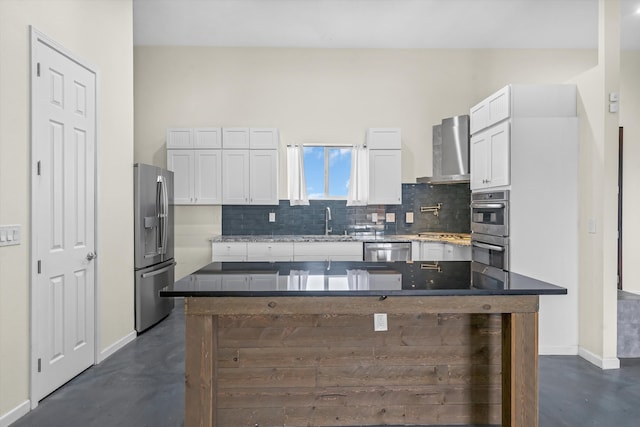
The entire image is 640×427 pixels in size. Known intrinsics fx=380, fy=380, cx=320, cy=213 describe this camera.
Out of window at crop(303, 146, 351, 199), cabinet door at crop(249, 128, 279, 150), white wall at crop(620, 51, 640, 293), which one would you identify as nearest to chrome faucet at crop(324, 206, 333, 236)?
window at crop(303, 146, 351, 199)

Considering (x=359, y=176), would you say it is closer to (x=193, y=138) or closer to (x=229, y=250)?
(x=229, y=250)

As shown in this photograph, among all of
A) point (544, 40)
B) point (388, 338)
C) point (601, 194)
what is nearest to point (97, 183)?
point (388, 338)

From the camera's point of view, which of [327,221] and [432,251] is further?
[327,221]

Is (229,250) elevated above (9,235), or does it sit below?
below

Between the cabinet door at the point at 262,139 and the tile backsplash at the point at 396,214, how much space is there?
0.87 meters

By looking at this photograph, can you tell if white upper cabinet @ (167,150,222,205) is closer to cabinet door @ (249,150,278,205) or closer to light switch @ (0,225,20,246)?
cabinet door @ (249,150,278,205)

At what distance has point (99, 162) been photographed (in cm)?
336

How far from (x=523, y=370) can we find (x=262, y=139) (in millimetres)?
4130

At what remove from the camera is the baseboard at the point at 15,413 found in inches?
90.8

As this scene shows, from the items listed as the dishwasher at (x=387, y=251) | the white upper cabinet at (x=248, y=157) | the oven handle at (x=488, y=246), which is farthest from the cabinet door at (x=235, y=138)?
the oven handle at (x=488, y=246)

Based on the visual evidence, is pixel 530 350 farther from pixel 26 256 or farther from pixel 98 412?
pixel 26 256

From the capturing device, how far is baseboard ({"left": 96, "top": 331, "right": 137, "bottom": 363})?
3373 mm

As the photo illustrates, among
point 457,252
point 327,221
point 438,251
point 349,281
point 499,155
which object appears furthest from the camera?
point 327,221

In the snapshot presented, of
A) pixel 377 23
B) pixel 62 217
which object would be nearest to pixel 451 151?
pixel 377 23
